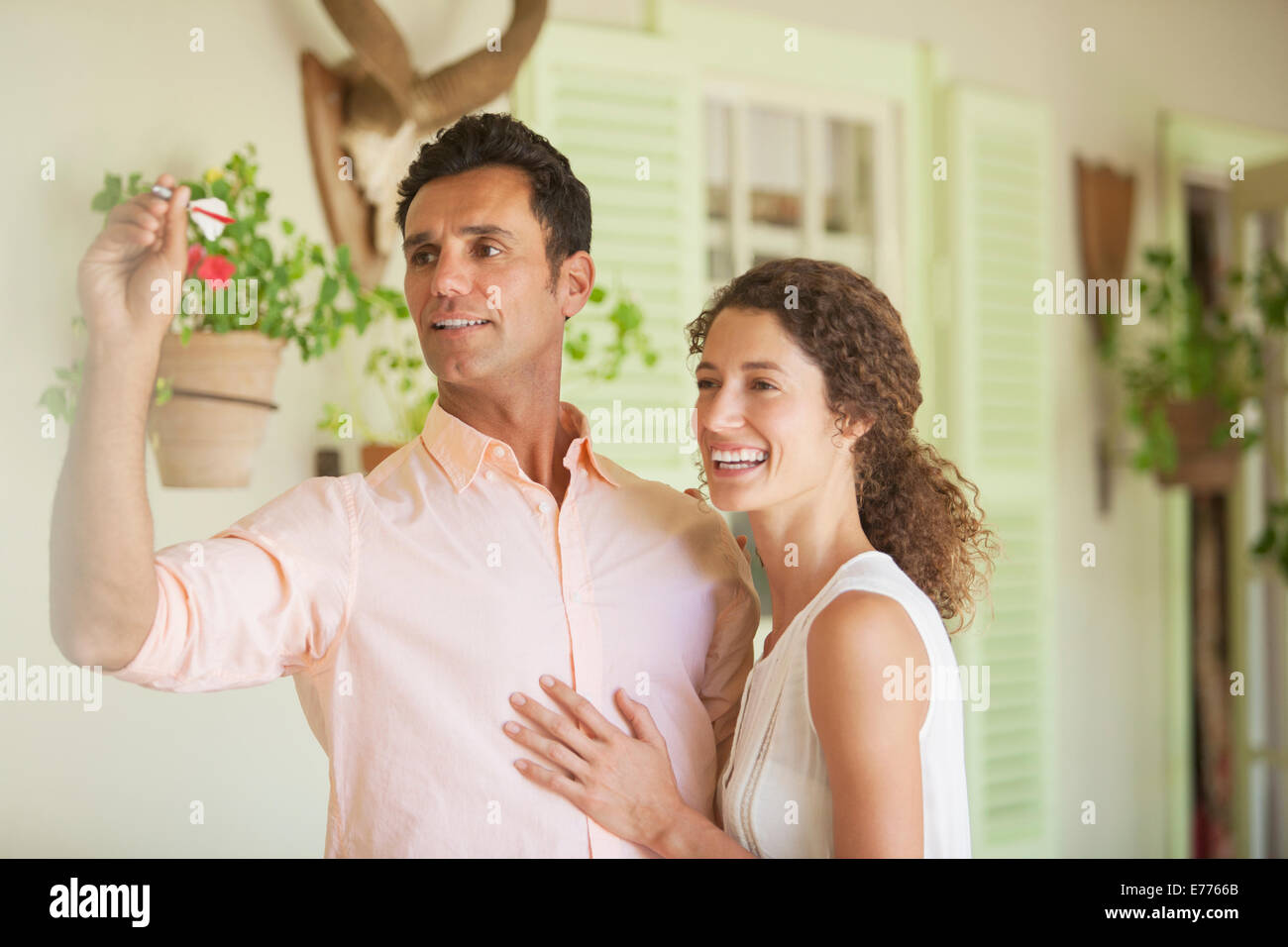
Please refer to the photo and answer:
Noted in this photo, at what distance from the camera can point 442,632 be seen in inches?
45.6

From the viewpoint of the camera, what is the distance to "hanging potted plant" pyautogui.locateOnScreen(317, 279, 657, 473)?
1.98 metres

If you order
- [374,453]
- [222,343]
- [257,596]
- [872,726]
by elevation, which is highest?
[222,343]

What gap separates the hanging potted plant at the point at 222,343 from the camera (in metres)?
1.73

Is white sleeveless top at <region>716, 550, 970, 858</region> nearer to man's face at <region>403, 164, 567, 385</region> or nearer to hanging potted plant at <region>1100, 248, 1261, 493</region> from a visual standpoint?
man's face at <region>403, 164, 567, 385</region>

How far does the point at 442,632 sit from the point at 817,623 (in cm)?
33

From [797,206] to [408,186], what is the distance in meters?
1.52

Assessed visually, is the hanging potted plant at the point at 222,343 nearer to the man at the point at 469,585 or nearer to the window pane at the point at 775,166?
A: the man at the point at 469,585

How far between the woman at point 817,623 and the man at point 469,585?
47 mm

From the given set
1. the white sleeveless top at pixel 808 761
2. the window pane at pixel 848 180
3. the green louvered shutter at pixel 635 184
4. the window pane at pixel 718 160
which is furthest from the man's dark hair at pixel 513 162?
the window pane at pixel 848 180

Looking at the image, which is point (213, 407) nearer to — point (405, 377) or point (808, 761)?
Result: point (405, 377)

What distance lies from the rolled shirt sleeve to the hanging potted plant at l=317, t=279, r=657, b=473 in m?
0.80

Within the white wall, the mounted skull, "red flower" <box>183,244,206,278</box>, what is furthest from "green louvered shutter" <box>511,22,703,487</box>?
"red flower" <box>183,244,206,278</box>

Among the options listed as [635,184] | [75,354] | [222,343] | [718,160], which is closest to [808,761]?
[222,343]
